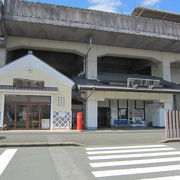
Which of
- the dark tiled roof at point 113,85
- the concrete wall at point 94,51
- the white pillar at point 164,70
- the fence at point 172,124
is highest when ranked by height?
the concrete wall at point 94,51

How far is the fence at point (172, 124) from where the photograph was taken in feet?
39.5

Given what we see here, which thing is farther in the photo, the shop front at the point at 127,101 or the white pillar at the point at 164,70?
the white pillar at the point at 164,70

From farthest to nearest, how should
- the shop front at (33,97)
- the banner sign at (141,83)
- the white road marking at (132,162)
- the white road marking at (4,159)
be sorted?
the banner sign at (141,83) < the shop front at (33,97) < the white road marking at (132,162) < the white road marking at (4,159)

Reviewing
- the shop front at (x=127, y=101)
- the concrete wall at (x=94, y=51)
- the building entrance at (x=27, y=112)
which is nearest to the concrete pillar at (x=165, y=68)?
the concrete wall at (x=94, y=51)

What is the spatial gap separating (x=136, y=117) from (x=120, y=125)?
2.13 meters

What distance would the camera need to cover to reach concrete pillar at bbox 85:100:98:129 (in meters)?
19.8

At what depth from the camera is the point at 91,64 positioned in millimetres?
21219

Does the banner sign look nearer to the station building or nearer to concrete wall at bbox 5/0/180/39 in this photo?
the station building

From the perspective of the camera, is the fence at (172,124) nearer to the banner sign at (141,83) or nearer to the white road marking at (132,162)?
the white road marking at (132,162)

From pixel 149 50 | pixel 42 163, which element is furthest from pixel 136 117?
pixel 42 163

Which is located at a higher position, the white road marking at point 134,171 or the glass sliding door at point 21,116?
the glass sliding door at point 21,116

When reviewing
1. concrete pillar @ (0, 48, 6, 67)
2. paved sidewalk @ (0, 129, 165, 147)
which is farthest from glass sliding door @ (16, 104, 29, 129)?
concrete pillar @ (0, 48, 6, 67)

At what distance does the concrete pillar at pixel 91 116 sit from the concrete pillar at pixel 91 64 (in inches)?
114

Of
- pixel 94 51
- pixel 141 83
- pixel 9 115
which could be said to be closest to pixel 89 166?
pixel 9 115
